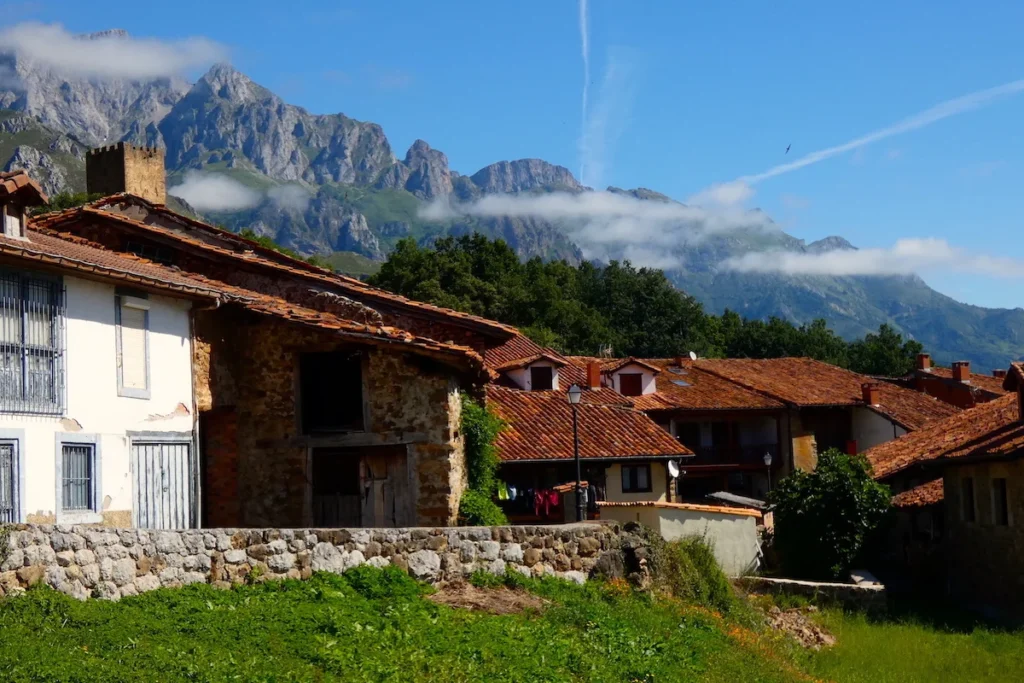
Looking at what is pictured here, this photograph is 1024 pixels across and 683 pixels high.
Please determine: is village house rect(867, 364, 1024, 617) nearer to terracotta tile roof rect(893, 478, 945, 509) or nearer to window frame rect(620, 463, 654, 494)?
terracotta tile roof rect(893, 478, 945, 509)

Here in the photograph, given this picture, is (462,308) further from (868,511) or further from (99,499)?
(99,499)

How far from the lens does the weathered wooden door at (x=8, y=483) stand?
15.7 meters

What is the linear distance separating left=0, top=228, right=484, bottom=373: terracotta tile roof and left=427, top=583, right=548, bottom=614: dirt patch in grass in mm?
5132

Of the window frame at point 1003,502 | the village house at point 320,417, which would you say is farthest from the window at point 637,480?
the village house at point 320,417

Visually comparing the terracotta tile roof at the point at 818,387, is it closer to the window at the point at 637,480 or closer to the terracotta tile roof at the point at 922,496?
the window at the point at 637,480

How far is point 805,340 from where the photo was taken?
3942 inches

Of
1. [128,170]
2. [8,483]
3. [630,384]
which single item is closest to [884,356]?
[630,384]

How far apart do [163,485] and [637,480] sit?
21066mm

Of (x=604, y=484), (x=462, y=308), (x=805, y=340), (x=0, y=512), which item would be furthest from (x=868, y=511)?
(x=805, y=340)

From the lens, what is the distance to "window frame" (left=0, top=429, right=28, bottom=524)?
15.9 meters

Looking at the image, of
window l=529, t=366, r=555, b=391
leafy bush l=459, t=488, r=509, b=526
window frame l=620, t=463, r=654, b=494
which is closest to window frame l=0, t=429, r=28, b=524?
leafy bush l=459, t=488, r=509, b=526

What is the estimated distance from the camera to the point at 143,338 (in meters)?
18.9

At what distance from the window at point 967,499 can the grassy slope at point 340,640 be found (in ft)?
49.6

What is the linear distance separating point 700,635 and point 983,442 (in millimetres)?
15482
